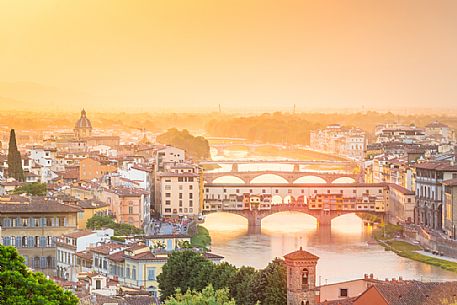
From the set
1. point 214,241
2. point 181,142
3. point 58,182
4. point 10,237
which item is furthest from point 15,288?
point 181,142

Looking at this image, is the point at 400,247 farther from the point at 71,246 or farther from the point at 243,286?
the point at 243,286

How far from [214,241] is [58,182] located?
3.25m

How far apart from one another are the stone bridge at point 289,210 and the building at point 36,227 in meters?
10.8

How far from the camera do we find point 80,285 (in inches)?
467

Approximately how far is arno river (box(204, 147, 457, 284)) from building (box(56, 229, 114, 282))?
257 centimetres

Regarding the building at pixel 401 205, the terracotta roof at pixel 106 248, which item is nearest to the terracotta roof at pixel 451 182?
the building at pixel 401 205

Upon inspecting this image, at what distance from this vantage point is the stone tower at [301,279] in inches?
430

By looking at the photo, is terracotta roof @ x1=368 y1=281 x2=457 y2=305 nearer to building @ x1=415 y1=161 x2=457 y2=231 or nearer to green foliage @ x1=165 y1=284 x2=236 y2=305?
green foliage @ x1=165 y1=284 x2=236 y2=305

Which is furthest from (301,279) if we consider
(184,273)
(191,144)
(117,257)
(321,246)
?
(191,144)

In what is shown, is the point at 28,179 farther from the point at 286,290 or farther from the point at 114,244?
the point at 286,290

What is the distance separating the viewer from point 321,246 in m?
22.0

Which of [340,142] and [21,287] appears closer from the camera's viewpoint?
[21,287]

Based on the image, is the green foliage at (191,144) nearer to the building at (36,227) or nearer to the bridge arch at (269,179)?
the bridge arch at (269,179)

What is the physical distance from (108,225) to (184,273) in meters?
4.83
